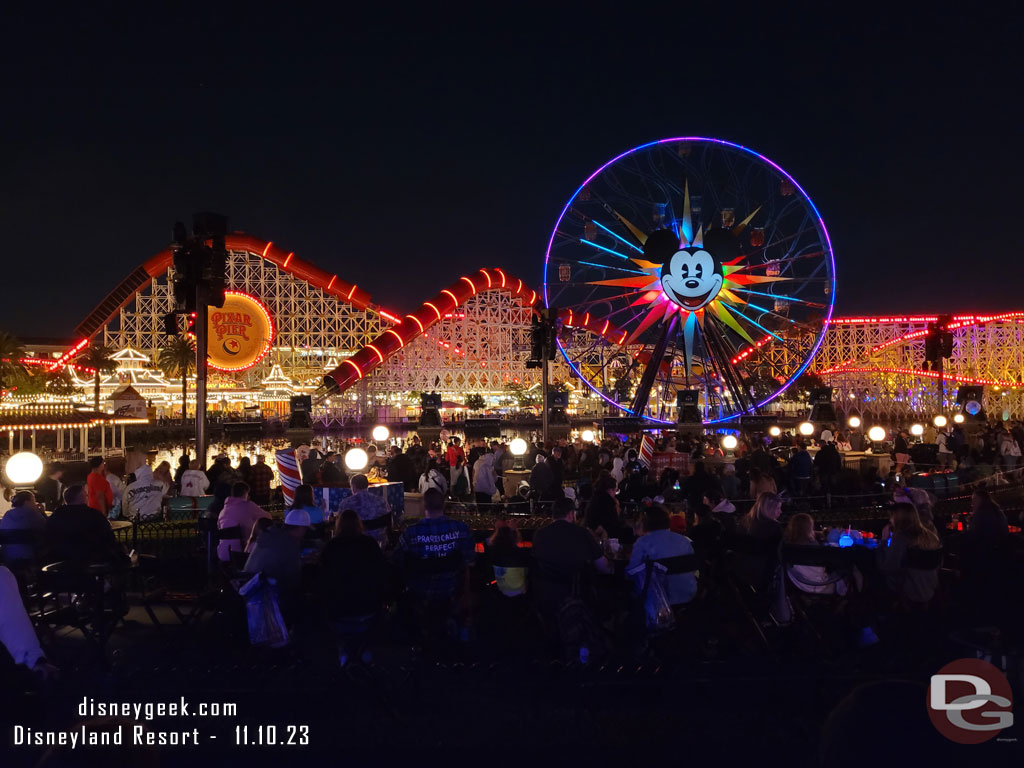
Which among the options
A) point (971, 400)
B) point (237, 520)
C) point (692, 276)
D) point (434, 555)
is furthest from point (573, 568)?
point (971, 400)

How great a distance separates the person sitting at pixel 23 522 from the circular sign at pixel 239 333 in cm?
4661

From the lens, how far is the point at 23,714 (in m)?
3.01

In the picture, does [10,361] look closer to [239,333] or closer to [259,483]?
[239,333]

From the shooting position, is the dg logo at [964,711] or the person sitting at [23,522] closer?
the dg logo at [964,711]

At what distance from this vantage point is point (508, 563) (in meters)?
6.47

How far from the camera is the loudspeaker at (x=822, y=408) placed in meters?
24.0

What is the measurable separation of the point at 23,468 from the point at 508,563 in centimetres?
616

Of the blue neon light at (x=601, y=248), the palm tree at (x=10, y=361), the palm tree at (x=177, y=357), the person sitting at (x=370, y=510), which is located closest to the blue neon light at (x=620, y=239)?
the blue neon light at (x=601, y=248)

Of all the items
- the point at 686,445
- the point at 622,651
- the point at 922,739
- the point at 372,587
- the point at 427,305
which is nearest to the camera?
the point at 922,739

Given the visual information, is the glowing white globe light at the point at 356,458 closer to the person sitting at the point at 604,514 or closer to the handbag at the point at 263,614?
the person sitting at the point at 604,514

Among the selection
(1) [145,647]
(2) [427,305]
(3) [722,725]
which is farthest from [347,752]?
(2) [427,305]

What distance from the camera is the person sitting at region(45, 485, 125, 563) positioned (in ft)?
21.1

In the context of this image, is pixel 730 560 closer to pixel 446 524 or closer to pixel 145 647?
pixel 446 524

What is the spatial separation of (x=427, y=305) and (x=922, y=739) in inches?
1857
